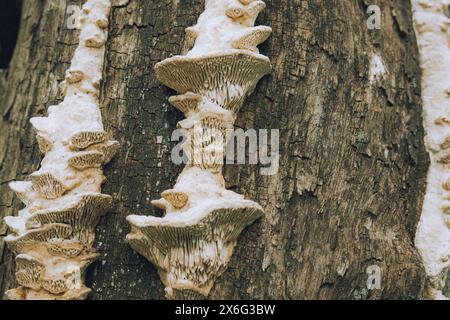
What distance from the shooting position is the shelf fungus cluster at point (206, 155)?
236 centimetres

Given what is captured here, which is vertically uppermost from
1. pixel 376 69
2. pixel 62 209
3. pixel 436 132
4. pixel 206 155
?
pixel 376 69

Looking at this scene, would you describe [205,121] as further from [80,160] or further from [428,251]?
[428,251]

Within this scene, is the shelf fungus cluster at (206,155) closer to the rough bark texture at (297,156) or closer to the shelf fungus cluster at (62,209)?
the rough bark texture at (297,156)

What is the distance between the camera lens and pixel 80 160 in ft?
8.49

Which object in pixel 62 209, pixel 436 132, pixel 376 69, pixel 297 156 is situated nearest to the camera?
pixel 62 209

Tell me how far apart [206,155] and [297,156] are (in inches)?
15.7

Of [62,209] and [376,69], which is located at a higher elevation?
[376,69]

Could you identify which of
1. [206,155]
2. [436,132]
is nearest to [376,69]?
[436,132]

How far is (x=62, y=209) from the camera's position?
2447 mm

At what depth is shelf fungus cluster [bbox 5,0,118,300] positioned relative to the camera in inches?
98.9

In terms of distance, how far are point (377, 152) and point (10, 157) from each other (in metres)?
1.80

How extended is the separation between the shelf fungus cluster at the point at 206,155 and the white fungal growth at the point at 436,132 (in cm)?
92

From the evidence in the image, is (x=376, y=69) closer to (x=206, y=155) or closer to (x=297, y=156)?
(x=297, y=156)
